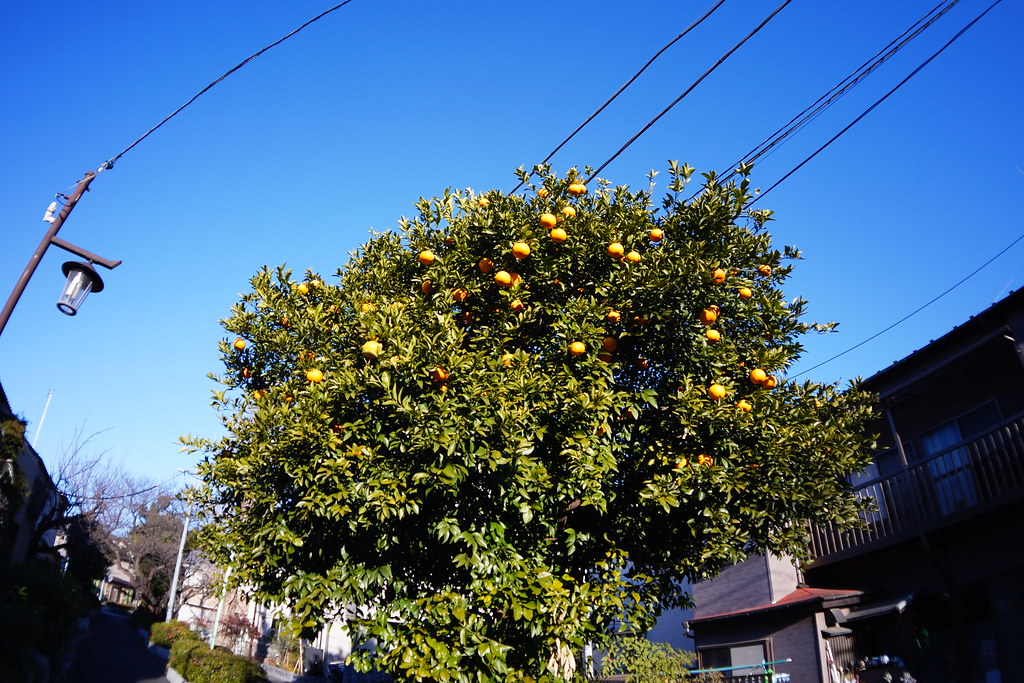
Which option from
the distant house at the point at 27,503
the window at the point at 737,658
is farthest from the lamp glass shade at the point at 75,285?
the window at the point at 737,658

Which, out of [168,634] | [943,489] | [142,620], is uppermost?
[943,489]

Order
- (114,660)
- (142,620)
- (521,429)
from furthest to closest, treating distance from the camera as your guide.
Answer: (142,620)
(114,660)
(521,429)

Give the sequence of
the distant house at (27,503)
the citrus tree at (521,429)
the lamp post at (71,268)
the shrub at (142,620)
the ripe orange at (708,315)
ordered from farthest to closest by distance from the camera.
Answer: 1. the shrub at (142,620)
2. the distant house at (27,503)
3. the ripe orange at (708,315)
4. the lamp post at (71,268)
5. the citrus tree at (521,429)

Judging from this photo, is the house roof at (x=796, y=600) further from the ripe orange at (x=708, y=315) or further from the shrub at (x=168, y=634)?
the shrub at (x=168, y=634)

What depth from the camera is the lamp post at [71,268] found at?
7973 millimetres

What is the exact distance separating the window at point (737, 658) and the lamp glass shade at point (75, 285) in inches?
593

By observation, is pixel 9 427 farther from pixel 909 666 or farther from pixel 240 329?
pixel 909 666

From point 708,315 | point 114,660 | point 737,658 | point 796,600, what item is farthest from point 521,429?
point 114,660

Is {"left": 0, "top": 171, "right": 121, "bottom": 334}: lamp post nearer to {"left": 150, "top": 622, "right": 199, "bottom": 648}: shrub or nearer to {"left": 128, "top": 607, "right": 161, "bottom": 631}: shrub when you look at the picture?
{"left": 150, "top": 622, "right": 199, "bottom": 648}: shrub

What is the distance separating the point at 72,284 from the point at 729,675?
1602 cm

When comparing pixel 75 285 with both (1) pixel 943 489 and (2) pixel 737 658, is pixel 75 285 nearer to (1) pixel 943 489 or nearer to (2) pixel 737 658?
(1) pixel 943 489

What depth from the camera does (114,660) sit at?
83.5 ft

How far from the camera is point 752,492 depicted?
28.0ft

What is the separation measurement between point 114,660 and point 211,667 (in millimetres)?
6948
